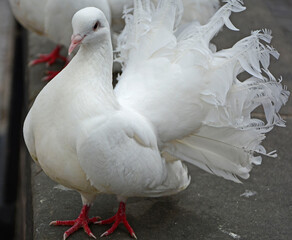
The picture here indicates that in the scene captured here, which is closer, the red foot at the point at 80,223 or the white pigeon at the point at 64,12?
the red foot at the point at 80,223

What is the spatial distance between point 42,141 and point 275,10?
18.8 feet

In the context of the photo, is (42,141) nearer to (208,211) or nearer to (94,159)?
(94,159)

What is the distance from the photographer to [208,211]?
387cm

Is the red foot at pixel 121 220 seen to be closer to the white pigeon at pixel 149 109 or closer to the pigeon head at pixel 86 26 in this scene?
the white pigeon at pixel 149 109

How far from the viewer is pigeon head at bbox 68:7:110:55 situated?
3.06m

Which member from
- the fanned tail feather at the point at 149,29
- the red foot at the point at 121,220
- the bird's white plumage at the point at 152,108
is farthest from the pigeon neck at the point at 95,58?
the red foot at the point at 121,220

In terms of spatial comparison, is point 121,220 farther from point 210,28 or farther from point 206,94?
point 210,28

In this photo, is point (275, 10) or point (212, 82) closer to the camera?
point (212, 82)

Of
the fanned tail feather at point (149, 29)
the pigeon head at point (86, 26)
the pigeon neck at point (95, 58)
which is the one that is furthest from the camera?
Answer: the fanned tail feather at point (149, 29)

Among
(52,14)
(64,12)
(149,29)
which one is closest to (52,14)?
(52,14)

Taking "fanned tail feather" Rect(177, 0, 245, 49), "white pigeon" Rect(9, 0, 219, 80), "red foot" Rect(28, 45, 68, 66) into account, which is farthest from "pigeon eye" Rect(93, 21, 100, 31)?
"red foot" Rect(28, 45, 68, 66)

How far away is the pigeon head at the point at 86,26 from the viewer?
3.06 meters

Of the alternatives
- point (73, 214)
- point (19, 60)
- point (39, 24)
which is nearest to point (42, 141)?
point (73, 214)

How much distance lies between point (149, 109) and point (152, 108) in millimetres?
19
